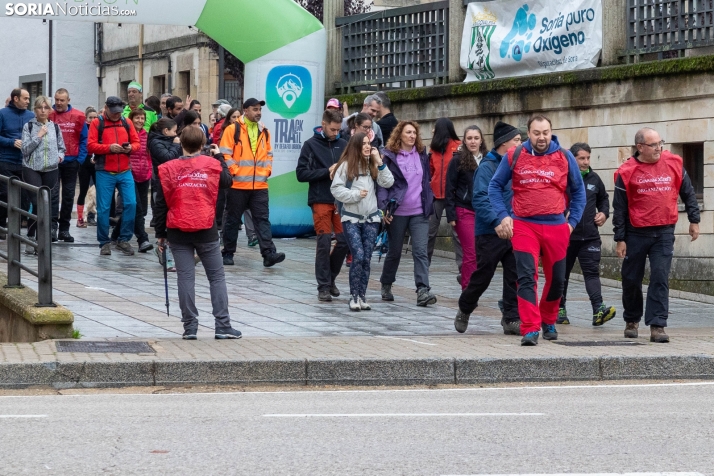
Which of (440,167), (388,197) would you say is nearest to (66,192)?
(440,167)

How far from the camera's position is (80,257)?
16.5 m

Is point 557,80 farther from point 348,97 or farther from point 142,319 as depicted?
point 142,319

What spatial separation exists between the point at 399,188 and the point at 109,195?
4963 millimetres

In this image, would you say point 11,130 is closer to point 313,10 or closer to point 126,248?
point 126,248

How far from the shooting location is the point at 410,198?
526 inches

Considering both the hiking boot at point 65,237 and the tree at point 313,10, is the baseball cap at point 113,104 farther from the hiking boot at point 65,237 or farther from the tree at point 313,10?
the tree at point 313,10

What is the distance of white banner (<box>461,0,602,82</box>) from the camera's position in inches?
664

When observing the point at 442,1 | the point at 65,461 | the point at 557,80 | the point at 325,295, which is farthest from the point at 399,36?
the point at 65,461

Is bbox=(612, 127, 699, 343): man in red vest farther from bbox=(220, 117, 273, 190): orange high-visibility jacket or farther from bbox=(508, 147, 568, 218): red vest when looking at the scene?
bbox=(220, 117, 273, 190): orange high-visibility jacket

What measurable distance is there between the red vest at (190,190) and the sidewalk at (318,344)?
36.8 inches

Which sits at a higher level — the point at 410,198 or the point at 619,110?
the point at 619,110

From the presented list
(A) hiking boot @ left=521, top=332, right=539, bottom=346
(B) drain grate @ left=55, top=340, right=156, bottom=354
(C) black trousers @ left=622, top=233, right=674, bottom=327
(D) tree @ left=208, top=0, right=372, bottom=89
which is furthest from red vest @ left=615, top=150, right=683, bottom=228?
(D) tree @ left=208, top=0, right=372, bottom=89

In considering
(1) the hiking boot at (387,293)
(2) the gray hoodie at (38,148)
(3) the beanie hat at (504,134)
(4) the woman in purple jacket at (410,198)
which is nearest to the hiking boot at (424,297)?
(4) the woman in purple jacket at (410,198)

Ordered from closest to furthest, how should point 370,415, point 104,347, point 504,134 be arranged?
point 370,415 → point 104,347 → point 504,134
